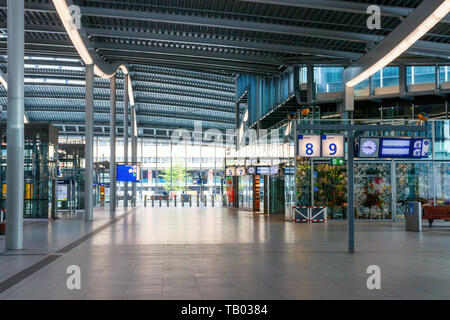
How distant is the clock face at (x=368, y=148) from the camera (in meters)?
16.2

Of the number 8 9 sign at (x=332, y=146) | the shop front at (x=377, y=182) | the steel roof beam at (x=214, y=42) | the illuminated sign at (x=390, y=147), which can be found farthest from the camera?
the steel roof beam at (x=214, y=42)

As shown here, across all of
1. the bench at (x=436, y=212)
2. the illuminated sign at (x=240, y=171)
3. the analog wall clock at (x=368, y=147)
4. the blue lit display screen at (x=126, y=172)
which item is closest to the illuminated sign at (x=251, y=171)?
the illuminated sign at (x=240, y=171)

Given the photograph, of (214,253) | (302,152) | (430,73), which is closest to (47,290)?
(214,253)

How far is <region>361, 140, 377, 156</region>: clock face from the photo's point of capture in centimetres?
1623

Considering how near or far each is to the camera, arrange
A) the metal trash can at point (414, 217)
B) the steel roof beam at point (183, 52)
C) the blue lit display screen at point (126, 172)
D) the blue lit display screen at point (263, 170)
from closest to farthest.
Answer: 1. the metal trash can at point (414, 217)
2. the steel roof beam at point (183, 52)
3. the blue lit display screen at point (263, 170)
4. the blue lit display screen at point (126, 172)

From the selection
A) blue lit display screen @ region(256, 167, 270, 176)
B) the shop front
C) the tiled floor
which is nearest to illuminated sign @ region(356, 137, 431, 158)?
the tiled floor

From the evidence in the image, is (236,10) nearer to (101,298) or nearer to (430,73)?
(430,73)

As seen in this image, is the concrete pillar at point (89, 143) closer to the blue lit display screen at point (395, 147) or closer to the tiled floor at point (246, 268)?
the tiled floor at point (246, 268)

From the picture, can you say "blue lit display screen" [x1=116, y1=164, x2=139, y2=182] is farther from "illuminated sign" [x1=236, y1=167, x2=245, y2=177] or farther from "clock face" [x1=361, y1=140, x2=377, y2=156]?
"clock face" [x1=361, y1=140, x2=377, y2=156]

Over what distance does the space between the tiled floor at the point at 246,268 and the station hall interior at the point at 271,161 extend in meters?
0.05

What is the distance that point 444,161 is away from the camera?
93.1 ft

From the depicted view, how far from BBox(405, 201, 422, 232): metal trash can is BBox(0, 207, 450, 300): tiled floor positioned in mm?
2458

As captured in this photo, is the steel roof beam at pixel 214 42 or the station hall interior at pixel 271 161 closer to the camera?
the station hall interior at pixel 271 161

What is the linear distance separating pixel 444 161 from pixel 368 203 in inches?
170
